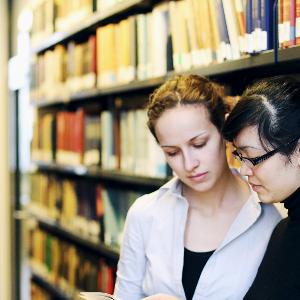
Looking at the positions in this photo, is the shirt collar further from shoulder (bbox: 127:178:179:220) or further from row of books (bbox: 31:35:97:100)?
row of books (bbox: 31:35:97:100)

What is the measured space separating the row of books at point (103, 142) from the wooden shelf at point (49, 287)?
846 millimetres

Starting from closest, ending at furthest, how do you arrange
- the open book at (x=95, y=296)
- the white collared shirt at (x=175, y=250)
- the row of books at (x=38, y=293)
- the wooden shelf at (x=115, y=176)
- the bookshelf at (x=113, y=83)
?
the open book at (x=95, y=296), the white collared shirt at (x=175, y=250), the bookshelf at (x=113, y=83), the wooden shelf at (x=115, y=176), the row of books at (x=38, y=293)

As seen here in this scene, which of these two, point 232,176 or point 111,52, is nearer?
point 232,176

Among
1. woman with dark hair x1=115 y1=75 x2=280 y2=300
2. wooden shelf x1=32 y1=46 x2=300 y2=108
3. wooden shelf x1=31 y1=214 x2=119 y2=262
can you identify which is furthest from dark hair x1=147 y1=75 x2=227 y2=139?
wooden shelf x1=31 y1=214 x2=119 y2=262

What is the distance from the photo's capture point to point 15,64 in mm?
4512

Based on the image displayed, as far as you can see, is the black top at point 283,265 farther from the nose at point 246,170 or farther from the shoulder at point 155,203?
the shoulder at point 155,203

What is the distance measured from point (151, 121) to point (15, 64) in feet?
10.2

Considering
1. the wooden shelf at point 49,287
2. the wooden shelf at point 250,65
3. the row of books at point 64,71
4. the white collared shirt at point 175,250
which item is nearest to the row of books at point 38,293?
the wooden shelf at point 49,287

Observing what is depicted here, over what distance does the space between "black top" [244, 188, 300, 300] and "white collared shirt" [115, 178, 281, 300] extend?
0.38 feet

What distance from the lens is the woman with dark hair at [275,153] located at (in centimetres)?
126

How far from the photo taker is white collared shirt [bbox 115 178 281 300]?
Answer: 1.55 meters

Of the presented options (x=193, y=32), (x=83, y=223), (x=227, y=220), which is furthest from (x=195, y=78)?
(x=83, y=223)

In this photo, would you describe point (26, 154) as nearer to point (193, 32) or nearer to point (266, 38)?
point (193, 32)

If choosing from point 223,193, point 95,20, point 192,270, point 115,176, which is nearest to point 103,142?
point 115,176
